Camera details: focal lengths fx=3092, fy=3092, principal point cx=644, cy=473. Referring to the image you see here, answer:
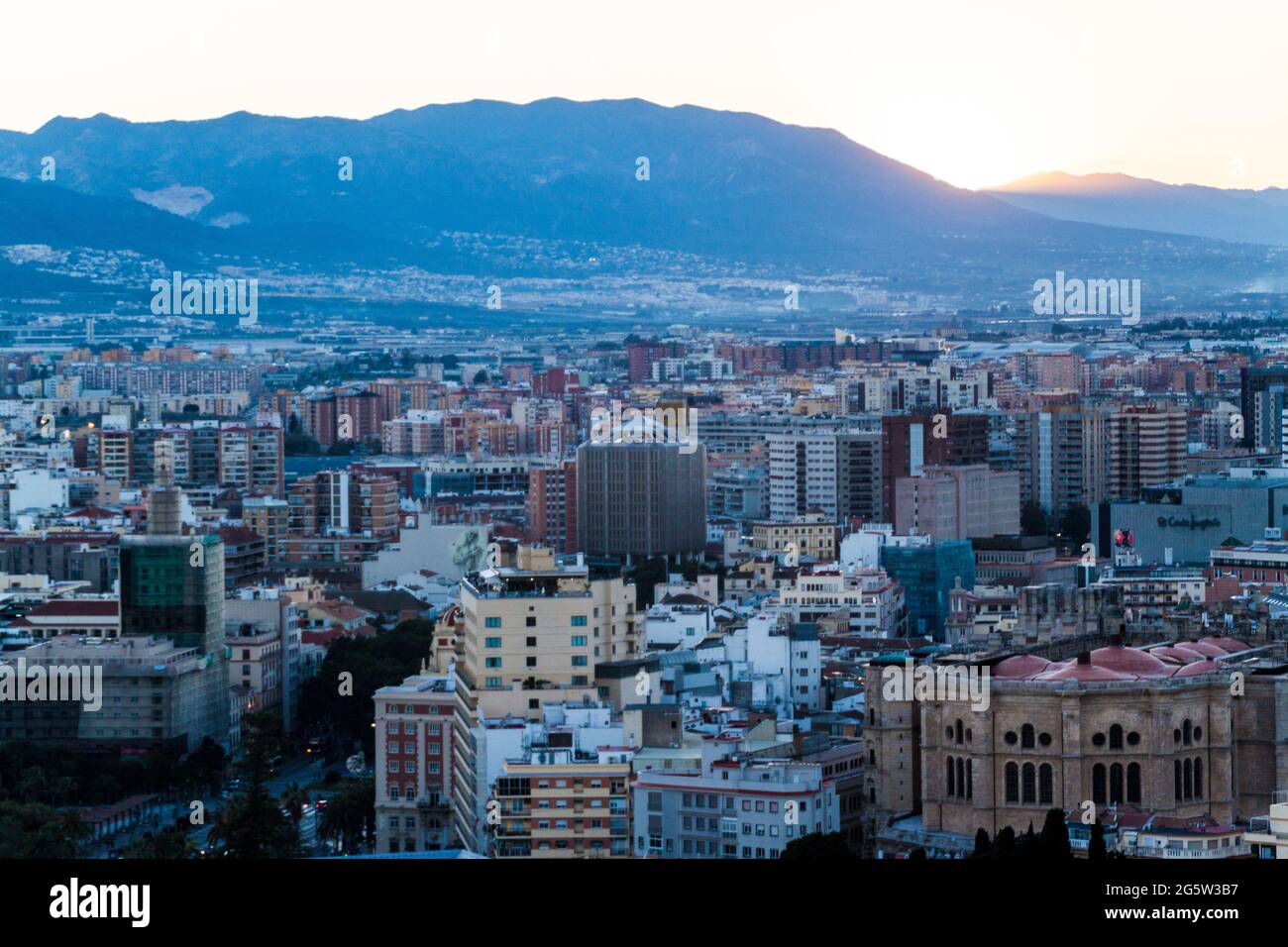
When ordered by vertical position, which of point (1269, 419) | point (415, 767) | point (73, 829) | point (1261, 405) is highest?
point (1261, 405)

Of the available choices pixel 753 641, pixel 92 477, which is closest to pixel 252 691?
pixel 753 641

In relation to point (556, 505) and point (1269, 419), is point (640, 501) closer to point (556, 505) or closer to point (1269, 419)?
point (556, 505)

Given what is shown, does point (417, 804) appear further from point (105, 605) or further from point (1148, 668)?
point (105, 605)

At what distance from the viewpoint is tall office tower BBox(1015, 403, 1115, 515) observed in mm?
68250

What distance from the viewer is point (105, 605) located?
41.5 m

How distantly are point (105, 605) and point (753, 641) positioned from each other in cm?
1119

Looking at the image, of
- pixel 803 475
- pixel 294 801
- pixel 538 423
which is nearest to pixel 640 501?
pixel 803 475

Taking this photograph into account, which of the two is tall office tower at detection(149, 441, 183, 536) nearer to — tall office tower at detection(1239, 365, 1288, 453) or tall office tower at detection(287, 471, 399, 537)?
tall office tower at detection(287, 471, 399, 537)

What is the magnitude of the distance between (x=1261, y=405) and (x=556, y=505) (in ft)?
75.0

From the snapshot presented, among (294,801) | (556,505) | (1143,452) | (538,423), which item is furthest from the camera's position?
(538,423)

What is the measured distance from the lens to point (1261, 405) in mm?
77500

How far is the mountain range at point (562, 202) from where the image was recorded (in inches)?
6093

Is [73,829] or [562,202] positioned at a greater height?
[562,202]

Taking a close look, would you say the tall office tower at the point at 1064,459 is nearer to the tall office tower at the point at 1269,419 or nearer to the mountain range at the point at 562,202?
the tall office tower at the point at 1269,419
